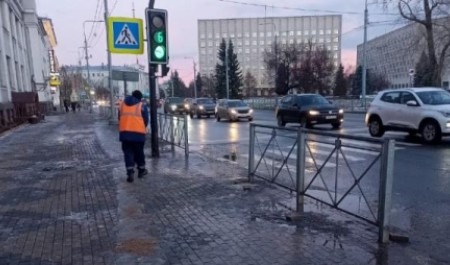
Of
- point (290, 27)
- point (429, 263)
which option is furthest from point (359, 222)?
point (290, 27)

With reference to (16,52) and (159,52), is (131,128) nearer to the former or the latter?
(159,52)

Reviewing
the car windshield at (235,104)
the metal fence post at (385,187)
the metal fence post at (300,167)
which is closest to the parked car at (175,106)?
the car windshield at (235,104)

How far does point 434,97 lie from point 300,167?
911 centimetres

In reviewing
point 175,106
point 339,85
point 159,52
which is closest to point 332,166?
point 159,52

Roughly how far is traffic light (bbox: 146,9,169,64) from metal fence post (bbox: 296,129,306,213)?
552cm

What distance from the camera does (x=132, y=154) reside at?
8.27 metres

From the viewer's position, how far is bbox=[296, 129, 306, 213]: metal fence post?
5.93m

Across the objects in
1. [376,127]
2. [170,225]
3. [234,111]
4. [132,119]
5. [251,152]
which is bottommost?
[234,111]

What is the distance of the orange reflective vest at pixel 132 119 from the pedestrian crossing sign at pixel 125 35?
123 inches

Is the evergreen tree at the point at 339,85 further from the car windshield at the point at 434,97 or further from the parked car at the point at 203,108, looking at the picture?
the car windshield at the point at 434,97

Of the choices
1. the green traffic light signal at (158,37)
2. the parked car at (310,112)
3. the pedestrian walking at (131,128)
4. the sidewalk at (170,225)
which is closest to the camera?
the sidewalk at (170,225)

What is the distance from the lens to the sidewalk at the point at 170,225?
434 cm

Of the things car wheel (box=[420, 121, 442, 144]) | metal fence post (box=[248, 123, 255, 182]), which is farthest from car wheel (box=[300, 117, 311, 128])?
metal fence post (box=[248, 123, 255, 182])

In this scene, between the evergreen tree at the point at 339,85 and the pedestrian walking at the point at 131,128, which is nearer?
the pedestrian walking at the point at 131,128
